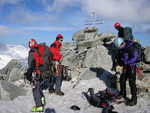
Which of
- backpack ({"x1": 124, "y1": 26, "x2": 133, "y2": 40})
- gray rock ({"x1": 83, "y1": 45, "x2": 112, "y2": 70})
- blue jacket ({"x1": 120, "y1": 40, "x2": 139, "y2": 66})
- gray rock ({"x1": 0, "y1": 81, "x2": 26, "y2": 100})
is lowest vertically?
gray rock ({"x1": 0, "y1": 81, "x2": 26, "y2": 100})

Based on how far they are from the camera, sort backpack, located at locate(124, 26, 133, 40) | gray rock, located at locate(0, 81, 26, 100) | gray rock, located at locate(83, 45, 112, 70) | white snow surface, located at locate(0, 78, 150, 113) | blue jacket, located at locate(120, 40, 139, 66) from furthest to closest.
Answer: gray rock, located at locate(83, 45, 112, 70), gray rock, located at locate(0, 81, 26, 100), backpack, located at locate(124, 26, 133, 40), blue jacket, located at locate(120, 40, 139, 66), white snow surface, located at locate(0, 78, 150, 113)

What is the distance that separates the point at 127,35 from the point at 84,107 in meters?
4.24

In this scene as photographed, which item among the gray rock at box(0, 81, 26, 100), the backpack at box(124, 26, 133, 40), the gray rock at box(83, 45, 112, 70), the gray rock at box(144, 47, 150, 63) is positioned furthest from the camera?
the gray rock at box(83, 45, 112, 70)

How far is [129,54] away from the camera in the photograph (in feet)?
30.6

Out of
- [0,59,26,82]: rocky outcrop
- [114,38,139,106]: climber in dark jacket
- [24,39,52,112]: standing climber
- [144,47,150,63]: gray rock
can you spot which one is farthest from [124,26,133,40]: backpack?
[0,59,26,82]: rocky outcrop

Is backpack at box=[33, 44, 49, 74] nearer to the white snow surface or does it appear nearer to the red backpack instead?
the red backpack

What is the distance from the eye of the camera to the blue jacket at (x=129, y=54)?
916 centimetres

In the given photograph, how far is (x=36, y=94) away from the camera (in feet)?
29.1

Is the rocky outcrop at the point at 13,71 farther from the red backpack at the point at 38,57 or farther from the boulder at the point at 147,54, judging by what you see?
the boulder at the point at 147,54

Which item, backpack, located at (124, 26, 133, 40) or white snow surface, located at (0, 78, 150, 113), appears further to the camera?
backpack, located at (124, 26, 133, 40)

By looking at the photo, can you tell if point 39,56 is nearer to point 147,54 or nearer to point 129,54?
point 129,54

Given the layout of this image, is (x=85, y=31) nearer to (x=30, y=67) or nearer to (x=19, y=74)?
(x=19, y=74)

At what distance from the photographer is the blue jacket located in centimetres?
916

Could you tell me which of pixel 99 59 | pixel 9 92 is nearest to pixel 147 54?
pixel 99 59
